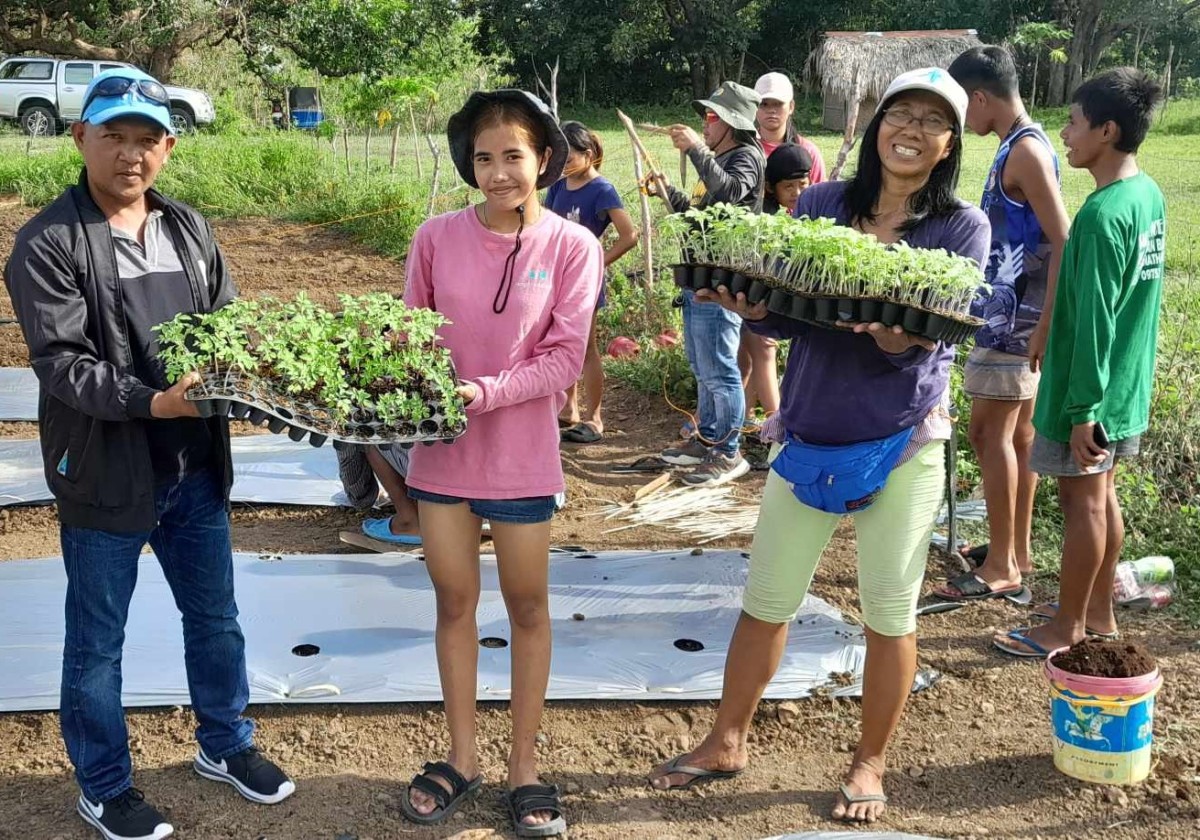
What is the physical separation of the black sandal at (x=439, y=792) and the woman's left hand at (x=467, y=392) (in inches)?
39.2

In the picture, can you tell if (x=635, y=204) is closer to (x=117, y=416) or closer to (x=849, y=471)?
(x=849, y=471)

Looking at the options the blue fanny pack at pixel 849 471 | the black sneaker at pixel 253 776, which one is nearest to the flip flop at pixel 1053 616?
the blue fanny pack at pixel 849 471

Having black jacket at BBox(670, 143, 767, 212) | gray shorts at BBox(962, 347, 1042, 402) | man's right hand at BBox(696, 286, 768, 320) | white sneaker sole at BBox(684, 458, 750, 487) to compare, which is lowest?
white sneaker sole at BBox(684, 458, 750, 487)

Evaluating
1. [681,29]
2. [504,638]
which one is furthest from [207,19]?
[504,638]

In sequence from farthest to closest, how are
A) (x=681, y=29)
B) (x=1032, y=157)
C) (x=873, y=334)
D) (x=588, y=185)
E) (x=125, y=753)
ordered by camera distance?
(x=681, y=29) → (x=588, y=185) → (x=1032, y=157) → (x=125, y=753) → (x=873, y=334)

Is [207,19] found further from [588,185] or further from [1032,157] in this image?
[1032,157]

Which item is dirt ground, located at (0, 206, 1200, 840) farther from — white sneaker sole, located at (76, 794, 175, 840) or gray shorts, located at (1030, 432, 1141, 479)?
gray shorts, located at (1030, 432, 1141, 479)

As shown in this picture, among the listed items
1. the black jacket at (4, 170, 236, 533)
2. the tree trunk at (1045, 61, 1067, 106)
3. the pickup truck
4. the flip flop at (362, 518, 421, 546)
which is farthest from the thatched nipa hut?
the black jacket at (4, 170, 236, 533)

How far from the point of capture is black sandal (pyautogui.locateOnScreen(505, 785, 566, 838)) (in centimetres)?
288

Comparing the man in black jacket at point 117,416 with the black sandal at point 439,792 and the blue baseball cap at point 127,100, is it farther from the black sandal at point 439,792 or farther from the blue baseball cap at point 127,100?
the black sandal at point 439,792

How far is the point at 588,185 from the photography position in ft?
19.7

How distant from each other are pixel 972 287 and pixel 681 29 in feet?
92.4

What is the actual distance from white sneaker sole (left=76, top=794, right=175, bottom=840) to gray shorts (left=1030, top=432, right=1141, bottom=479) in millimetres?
2722

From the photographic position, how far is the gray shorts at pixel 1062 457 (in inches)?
141
